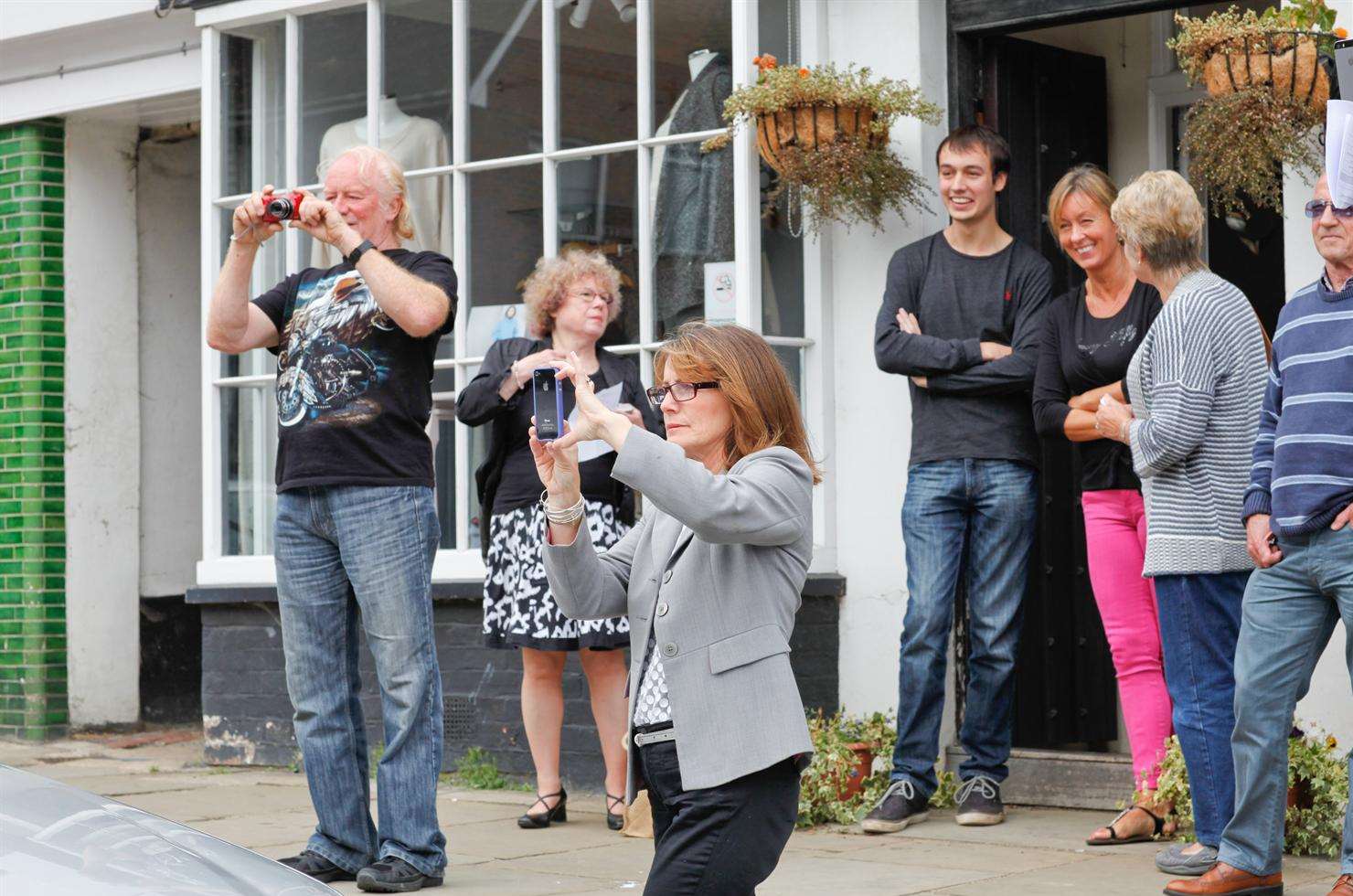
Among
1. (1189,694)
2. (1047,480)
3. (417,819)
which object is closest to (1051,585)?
(1047,480)

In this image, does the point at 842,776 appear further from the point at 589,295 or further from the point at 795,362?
the point at 589,295

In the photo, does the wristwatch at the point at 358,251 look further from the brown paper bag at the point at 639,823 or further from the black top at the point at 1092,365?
the black top at the point at 1092,365

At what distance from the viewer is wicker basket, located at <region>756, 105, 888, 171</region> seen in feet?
21.3

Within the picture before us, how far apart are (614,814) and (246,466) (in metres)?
2.87

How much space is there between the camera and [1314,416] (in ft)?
15.1

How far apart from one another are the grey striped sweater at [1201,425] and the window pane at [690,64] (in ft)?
7.89

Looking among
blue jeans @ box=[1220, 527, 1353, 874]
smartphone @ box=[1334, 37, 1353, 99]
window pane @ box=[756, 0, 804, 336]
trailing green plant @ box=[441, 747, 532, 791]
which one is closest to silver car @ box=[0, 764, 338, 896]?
blue jeans @ box=[1220, 527, 1353, 874]

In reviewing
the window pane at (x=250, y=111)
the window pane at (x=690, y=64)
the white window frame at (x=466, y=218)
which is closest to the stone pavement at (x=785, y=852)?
the white window frame at (x=466, y=218)

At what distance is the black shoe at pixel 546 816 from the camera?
6.48m

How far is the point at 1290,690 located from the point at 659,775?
2004mm

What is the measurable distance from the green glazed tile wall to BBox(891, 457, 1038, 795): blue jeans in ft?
16.5

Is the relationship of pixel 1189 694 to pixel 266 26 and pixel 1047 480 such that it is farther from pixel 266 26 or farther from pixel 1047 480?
pixel 266 26

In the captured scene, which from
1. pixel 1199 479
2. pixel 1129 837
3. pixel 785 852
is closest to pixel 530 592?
pixel 785 852

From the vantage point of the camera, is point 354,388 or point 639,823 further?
point 639,823
